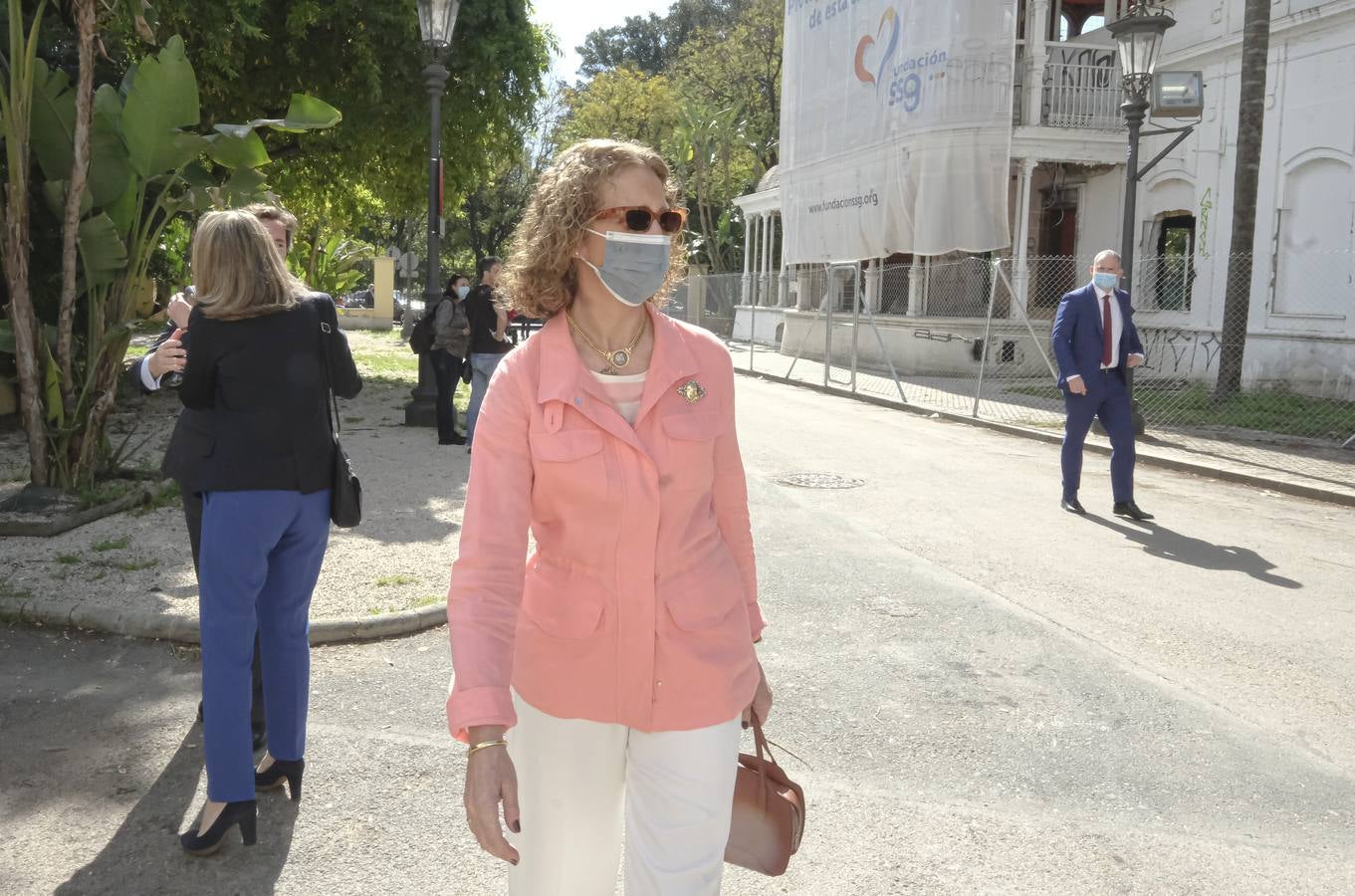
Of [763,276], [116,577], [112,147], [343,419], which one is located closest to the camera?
[116,577]

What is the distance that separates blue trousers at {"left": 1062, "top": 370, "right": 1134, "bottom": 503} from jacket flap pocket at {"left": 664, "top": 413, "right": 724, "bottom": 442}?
770cm

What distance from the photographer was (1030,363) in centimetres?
2278

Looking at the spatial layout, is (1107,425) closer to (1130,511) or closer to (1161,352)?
(1130,511)

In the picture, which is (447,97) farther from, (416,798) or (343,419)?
(416,798)

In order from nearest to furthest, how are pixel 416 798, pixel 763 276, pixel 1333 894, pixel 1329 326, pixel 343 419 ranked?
pixel 1333 894
pixel 416 798
pixel 343 419
pixel 1329 326
pixel 763 276

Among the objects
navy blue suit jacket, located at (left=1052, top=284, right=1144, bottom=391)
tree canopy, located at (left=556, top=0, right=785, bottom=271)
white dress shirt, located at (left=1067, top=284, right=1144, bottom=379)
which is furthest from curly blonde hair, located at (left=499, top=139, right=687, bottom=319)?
tree canopy, located at (left=556, top=0, right=785, bottom=271)

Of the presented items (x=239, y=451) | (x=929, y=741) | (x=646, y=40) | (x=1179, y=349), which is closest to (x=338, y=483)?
(x=239, y=451)

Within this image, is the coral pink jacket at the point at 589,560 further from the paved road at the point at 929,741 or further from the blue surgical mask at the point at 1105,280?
the blue surgical mask at the point at 1105,280

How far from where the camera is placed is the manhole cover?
1070 centimetres

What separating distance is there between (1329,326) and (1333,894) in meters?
15.9

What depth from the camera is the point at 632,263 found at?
A: 93.9 inches

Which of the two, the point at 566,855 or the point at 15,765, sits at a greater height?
the point at 566,855

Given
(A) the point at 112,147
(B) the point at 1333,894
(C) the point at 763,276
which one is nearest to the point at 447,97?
(A) the point at 112,147

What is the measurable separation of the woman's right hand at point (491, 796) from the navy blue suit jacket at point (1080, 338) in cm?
825
